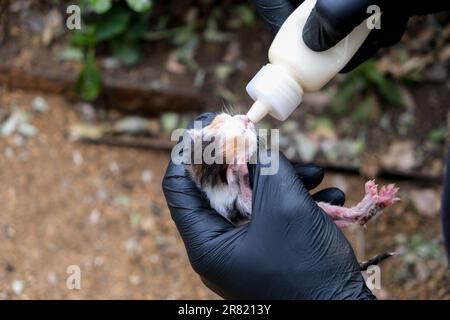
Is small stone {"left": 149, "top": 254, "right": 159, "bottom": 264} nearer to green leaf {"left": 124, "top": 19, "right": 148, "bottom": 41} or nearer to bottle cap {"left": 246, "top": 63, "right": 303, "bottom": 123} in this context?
green leaf {"left": 124, "top": 19, "right": 148, "bottom": 41}

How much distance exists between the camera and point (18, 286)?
3.08m

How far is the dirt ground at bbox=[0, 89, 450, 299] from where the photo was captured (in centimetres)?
319

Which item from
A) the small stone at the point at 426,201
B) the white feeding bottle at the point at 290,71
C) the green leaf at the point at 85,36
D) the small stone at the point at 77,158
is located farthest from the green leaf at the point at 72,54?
the small stone at the point at 426,201

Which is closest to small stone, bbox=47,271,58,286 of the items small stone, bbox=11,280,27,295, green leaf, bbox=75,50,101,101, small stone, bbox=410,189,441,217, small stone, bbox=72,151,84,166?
small stone, bbox=11,280,27,295

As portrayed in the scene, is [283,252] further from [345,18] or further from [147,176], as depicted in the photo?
[147,176]

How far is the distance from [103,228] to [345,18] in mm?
1769

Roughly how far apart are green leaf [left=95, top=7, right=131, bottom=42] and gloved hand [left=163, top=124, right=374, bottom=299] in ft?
5.48

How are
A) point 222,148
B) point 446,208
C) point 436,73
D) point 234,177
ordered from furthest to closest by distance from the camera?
1. point 436,73
2. point 234,177
3. point 222,148
4. point 446,208

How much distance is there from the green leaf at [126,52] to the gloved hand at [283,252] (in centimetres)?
171

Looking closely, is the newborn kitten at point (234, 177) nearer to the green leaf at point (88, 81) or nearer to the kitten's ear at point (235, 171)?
the kitten's ear at point (235, 171)

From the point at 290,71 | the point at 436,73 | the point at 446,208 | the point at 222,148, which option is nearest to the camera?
the point at 446,208

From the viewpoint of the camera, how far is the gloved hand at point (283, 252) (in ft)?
6.88

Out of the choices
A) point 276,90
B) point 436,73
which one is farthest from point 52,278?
point 436,73
